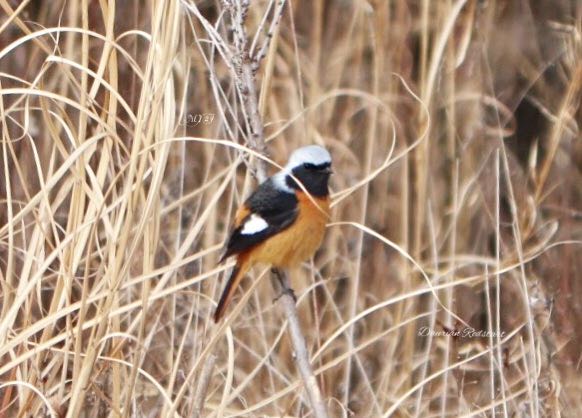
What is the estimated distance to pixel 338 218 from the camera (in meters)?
4.36

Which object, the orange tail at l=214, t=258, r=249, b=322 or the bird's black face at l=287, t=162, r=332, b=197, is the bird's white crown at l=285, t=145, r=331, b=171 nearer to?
the bird's black face at l=287, t=162, r=332, b=197

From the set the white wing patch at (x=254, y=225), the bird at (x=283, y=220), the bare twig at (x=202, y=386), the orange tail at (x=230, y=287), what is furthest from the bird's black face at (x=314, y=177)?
the bare twig at (x=202, y=386)

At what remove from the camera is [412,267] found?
3.91m

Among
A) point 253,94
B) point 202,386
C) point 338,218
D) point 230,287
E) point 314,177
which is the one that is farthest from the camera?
point 338,218

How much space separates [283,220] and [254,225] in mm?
152

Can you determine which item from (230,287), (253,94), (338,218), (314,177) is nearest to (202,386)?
(230,287)

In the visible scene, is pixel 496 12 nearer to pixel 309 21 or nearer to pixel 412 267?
pixel 309 21

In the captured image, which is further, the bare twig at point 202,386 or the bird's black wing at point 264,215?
the bird's black wing at point 264,215

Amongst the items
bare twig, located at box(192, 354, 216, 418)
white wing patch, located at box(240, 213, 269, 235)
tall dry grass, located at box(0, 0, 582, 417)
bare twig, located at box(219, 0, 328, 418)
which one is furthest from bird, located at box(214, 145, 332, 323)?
bare twig, located at box(219, 0, 328, 418)

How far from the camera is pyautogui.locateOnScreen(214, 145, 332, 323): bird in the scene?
3.22 m

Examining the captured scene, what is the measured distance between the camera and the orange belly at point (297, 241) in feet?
10.8

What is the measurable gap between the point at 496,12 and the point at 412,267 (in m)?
1.42

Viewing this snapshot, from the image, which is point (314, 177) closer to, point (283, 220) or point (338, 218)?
point (283, 220)

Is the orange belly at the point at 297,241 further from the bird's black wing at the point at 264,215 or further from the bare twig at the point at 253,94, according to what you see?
the bare twig at the point at 253,94
